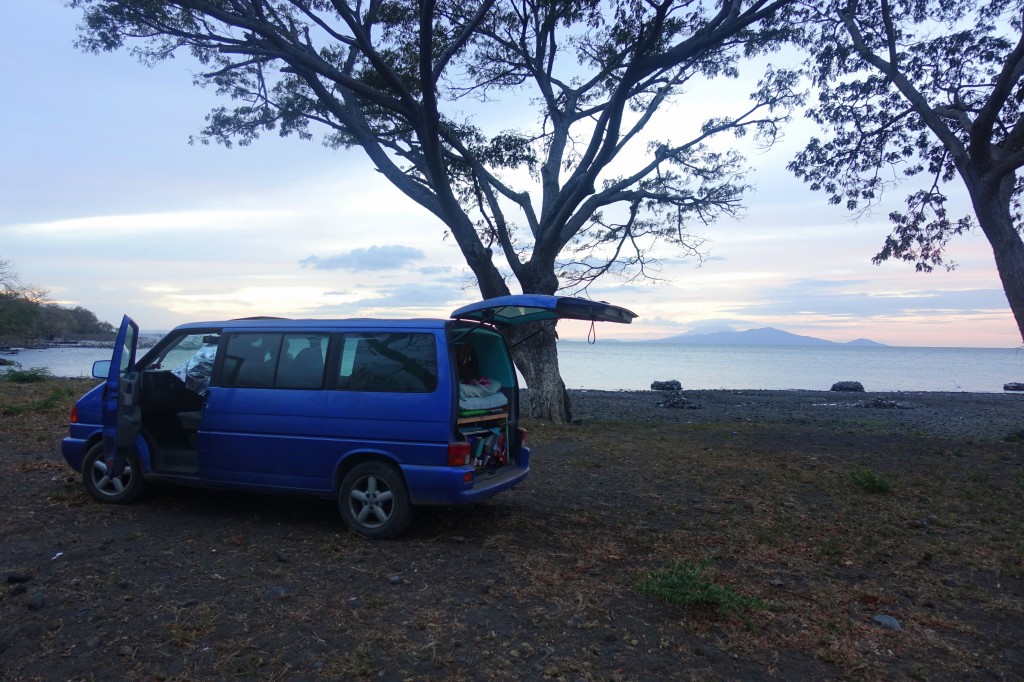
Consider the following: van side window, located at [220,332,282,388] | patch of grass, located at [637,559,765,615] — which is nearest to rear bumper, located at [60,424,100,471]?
van side window, located at [220,332,282,388]

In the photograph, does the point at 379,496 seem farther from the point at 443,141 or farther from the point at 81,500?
the point at 443,141

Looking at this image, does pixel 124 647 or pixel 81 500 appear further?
pixel 81 500

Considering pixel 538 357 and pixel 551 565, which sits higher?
pixel 538 357

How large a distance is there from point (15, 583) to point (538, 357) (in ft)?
36.0

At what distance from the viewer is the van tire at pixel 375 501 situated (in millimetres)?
6070

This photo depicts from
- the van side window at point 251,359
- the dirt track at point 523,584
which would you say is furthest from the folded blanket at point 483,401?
the van side window at point 251,359

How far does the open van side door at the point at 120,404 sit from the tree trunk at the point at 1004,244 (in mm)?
11819

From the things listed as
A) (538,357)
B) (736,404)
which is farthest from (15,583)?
(736,404)

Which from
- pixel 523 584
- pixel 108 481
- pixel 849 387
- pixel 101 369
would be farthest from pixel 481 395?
pixel 849 387

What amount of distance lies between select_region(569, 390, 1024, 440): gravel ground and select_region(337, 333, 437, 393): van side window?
10.9 m

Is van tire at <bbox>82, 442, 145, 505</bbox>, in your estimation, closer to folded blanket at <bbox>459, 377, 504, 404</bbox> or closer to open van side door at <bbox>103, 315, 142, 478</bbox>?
open van side door at <bbox>103, 315, 142, 478</bbox>

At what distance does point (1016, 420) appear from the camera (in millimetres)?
20500

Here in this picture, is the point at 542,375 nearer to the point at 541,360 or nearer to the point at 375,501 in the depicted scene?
the point at 541,360

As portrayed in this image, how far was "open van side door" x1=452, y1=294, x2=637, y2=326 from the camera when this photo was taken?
22.6 ft
